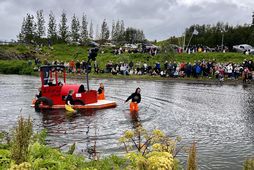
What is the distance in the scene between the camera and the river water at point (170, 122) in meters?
16.1

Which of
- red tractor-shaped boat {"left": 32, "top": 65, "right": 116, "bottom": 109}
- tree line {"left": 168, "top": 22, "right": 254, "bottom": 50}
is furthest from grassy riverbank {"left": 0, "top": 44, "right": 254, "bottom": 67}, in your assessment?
red tractor-shaped boat {"left": 32, "top": 65, "right": 116, "bottom": 109}

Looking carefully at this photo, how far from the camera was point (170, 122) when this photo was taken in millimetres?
21656

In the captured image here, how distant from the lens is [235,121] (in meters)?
22.5

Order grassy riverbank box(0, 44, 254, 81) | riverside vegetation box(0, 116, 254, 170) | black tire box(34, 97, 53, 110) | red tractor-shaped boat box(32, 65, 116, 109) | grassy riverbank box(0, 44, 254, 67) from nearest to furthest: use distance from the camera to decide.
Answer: riverside vegetation box(0, 116, 254, 170) → black tire box(34, 97, 53, 110) → red tractor-shaped boat box(32, 65, 116, 109) → grassy riverbank box(0, 44, 254, 81) → grassy riverbank box(0, 44, 254, 67)

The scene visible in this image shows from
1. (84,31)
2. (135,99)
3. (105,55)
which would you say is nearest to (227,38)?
(105,55)

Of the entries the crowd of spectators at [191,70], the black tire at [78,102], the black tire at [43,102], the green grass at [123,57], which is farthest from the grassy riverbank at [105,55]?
the black tire at [43,102]

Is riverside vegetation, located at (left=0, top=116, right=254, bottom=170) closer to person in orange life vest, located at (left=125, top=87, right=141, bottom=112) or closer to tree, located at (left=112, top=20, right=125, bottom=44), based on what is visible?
person in orange life vest, located at (left=125, top=87, right=141, bottom=112)

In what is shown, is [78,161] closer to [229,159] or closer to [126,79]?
[229,159]

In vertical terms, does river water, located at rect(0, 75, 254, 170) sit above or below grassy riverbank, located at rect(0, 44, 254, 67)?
below

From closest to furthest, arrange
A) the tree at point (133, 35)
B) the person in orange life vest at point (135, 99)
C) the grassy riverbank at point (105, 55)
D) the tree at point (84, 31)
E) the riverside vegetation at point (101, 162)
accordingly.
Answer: the riverside vegetation at point (101, 162)
the person in orange life vest at point (135, 99)
the grassy riverbank at point (105, 55)
the tree at point (84, 31)
the tree at point (133, 35)

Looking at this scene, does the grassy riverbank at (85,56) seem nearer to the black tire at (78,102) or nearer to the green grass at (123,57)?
the green grass at (123,57)

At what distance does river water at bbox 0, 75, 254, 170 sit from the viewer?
52.7 feet

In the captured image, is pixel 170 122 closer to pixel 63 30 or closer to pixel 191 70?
pixel 191 70

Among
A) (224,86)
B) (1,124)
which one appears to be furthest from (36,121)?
(224,86)
